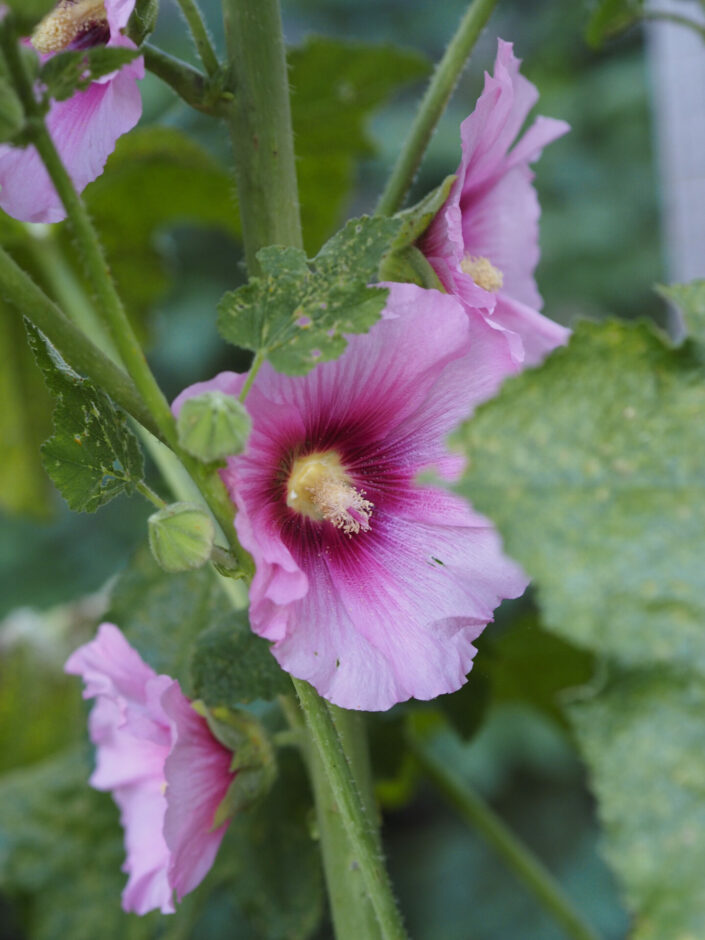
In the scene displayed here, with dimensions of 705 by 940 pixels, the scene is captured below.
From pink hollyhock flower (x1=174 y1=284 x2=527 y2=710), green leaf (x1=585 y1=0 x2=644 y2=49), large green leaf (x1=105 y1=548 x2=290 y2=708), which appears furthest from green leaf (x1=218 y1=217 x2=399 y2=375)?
green leaf (x1=585 y1=0 x2=644 y2=49)

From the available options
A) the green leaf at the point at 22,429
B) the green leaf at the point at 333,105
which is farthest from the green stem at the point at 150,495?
the green leaf at the point at 22,429

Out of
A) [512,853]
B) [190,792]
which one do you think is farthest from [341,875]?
[512,853]

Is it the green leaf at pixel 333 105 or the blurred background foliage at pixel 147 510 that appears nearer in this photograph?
the blurred background foliage at pixel 147 510

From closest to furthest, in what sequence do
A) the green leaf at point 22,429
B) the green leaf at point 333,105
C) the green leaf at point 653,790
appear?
the green leaf at point 653,790
the green leaf at point 333,105
the green leaf at point 22,429

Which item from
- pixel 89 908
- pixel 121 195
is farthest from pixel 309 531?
pixel 121 195

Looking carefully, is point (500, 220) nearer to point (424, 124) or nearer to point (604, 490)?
point (424, 124)

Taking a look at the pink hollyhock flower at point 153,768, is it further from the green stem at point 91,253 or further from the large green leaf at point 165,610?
the green stem at point 91,253

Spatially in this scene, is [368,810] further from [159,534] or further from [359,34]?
[359,34]

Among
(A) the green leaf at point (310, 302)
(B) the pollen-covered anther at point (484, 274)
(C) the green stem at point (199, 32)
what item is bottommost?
(B) the pollen-covered anther at point (484, 274)
